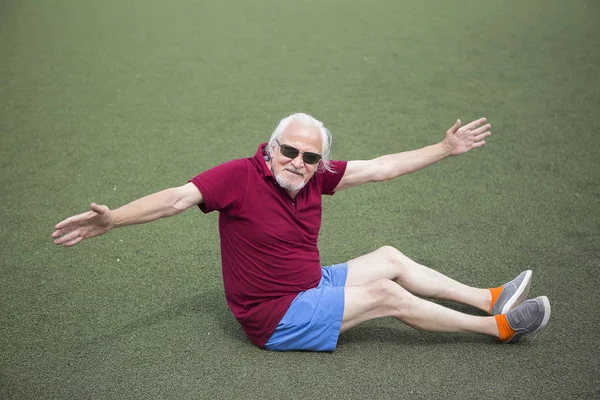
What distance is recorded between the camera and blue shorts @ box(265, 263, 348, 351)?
2.93 m

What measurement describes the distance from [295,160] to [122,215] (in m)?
0.69

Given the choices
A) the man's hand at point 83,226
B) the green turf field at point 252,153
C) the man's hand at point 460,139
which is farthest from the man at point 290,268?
the man's hand at point 460,139

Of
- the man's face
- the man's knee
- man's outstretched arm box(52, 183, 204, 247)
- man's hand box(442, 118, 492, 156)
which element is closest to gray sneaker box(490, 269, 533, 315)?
the man's knee

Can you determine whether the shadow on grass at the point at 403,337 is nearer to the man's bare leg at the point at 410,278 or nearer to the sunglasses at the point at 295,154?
the man's bare leg at the point at 410,278

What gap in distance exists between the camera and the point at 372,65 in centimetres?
646

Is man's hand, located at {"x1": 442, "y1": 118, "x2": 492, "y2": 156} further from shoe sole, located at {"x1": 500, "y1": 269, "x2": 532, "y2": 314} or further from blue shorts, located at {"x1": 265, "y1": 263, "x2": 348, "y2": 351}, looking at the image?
blue shorts, located at {"x1": 265, "y1": 263, "x2": 348, "y2": 351}

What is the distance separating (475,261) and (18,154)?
9.49ft

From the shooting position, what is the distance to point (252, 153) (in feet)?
16.0

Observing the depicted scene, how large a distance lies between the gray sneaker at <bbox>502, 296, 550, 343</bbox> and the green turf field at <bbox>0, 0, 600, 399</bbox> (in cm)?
11

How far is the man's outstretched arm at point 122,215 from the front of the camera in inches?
101

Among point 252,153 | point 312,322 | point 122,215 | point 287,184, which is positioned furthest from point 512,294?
point 252,153

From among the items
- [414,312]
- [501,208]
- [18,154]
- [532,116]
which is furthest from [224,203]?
[532,116]

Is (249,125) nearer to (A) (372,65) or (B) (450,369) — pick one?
(A) (372,65)

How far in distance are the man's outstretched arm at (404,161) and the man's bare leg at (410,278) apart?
1.07ft
